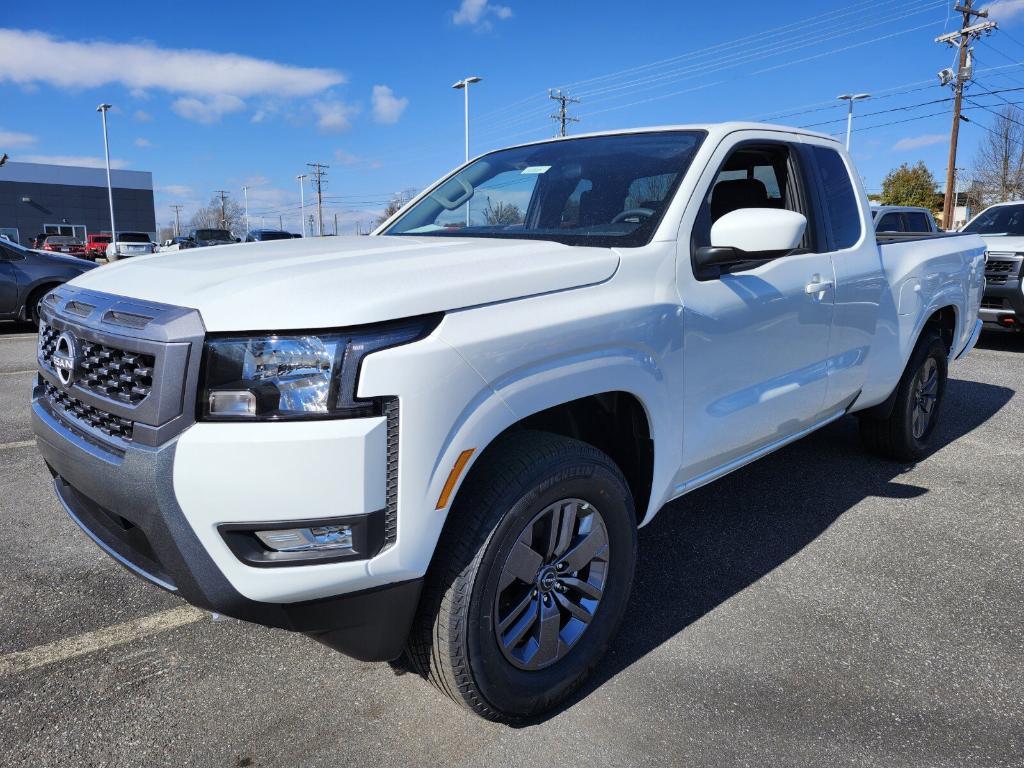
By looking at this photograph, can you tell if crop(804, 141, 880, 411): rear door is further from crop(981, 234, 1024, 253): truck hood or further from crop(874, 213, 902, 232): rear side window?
crop(874, 213, 902, 232): rear side window

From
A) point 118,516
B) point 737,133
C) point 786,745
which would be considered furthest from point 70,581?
point 737,133

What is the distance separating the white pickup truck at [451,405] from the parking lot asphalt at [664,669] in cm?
27

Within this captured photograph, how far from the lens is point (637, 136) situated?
3.27 m

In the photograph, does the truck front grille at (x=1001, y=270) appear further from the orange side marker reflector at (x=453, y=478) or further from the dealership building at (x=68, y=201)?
the dealership building at (x=68, y=201)

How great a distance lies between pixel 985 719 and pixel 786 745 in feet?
2.17

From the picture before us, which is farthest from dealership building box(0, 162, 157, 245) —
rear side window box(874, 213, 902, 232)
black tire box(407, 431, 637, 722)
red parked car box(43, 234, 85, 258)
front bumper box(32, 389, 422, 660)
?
black tire box(407, 431, 637, 722)

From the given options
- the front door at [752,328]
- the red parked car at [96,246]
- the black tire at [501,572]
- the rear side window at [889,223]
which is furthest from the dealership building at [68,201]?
the black tire at [501,572]

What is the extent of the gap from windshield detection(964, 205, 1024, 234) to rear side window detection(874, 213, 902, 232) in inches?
44.8

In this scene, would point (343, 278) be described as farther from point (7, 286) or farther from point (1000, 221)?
point (1000, 221)

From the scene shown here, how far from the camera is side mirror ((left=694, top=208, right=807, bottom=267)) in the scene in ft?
8.60

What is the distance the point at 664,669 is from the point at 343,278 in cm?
168

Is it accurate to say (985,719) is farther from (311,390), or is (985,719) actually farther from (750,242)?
(311,390)

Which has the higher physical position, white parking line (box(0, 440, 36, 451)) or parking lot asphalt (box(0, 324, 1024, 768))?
white parking line (box(0, 440, 36, 451))

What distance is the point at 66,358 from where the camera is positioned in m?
2.18
